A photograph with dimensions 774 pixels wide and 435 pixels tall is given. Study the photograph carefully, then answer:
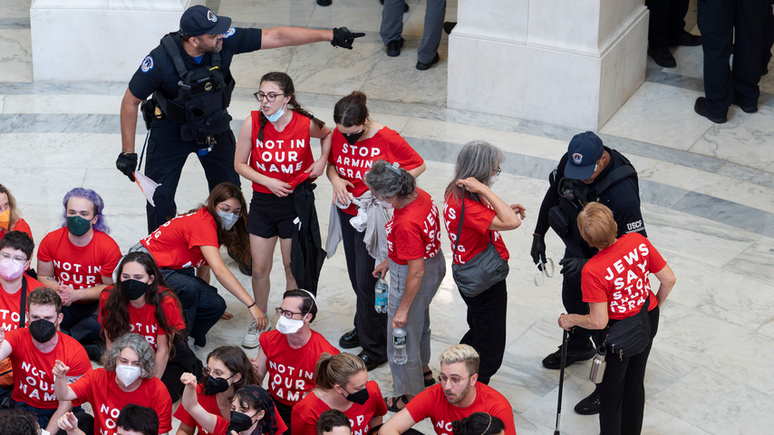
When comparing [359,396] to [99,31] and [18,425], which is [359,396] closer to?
[18,425]

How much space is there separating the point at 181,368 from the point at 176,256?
2.17 ft

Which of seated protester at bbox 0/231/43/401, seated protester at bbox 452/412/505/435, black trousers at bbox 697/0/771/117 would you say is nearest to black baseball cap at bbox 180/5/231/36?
seated protester at bbox 0/231/43/401

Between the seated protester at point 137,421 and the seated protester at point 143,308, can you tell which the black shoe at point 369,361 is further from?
the seated protester at point 137,421

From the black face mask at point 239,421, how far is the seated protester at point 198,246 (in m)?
1.40

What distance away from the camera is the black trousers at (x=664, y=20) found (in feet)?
27.5

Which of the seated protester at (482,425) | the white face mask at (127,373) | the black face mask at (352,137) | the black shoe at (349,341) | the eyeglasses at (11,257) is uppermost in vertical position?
the black face mask at (352,137)

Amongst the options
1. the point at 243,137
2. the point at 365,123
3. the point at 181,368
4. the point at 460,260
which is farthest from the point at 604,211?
the point at 181,368

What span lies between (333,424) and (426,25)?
5.69 meters

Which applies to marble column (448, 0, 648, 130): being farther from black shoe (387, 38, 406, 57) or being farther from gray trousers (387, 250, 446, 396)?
gray trousers (387, 250, 446, 396)

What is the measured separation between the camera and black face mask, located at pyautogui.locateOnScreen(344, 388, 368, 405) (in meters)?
3.98

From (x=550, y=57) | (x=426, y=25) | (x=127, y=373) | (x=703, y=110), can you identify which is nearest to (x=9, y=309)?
(x=127, y=373)

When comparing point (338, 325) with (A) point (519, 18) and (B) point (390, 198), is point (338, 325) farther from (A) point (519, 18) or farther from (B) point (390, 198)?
(A) point (519, 18)

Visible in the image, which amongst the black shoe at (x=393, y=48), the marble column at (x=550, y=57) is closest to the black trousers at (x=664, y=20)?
the marble column at (x=550, y=57)

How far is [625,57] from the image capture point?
306 inches
